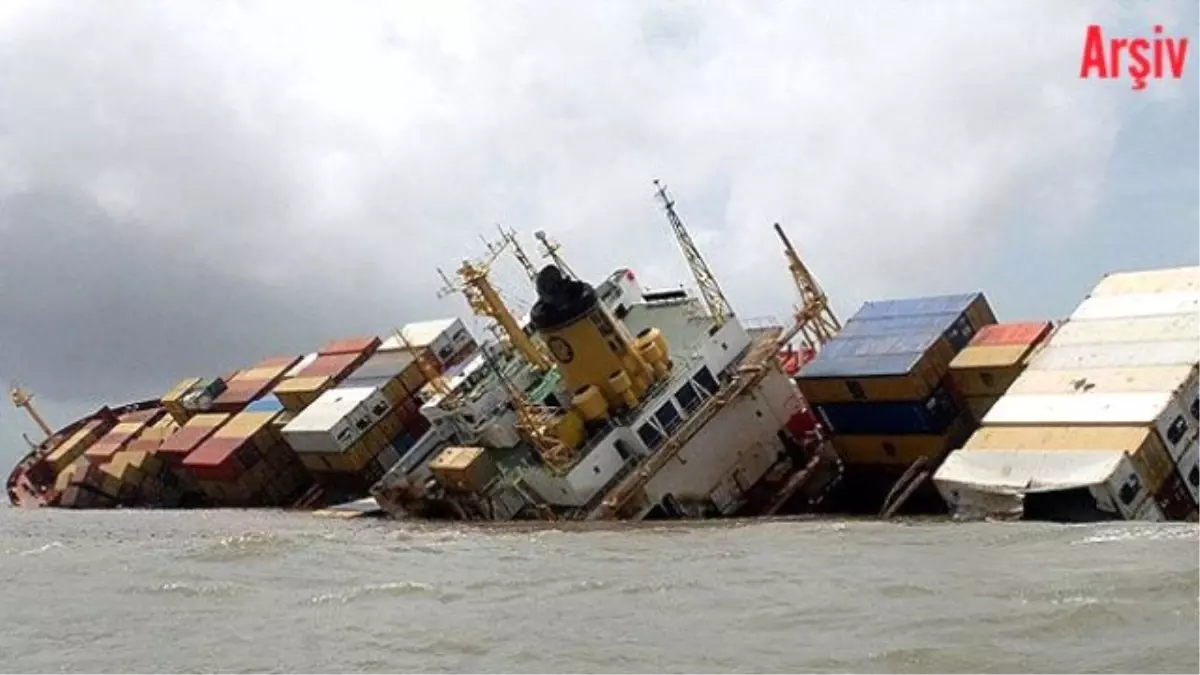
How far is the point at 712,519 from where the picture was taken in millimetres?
43125

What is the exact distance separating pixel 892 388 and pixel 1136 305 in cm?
750

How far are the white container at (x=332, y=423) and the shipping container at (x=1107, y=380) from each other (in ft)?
112

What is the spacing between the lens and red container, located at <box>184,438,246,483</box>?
228 feet

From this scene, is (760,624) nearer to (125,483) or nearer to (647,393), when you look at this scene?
(647,393)

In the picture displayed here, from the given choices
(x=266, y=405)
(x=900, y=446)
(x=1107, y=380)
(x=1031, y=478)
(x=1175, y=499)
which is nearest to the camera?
(x=1031, y=478)

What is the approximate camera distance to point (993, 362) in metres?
40.5

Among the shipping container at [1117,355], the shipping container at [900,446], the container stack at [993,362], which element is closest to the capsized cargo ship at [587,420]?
the shipping container at [900,446]

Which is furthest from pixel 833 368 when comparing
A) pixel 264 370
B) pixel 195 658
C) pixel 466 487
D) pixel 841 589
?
pixel 264 370

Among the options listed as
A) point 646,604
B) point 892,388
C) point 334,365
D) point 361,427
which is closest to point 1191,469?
point 892,388

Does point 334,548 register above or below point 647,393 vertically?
above

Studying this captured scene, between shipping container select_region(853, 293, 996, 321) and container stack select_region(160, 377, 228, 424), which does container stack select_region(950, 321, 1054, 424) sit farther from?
container stack select_region(160, 377, 228, 424)

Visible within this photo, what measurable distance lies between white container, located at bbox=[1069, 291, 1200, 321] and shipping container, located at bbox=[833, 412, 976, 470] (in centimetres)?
483

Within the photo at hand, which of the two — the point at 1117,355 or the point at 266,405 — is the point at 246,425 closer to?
the point at 266,405

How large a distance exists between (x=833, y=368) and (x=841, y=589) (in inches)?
717
